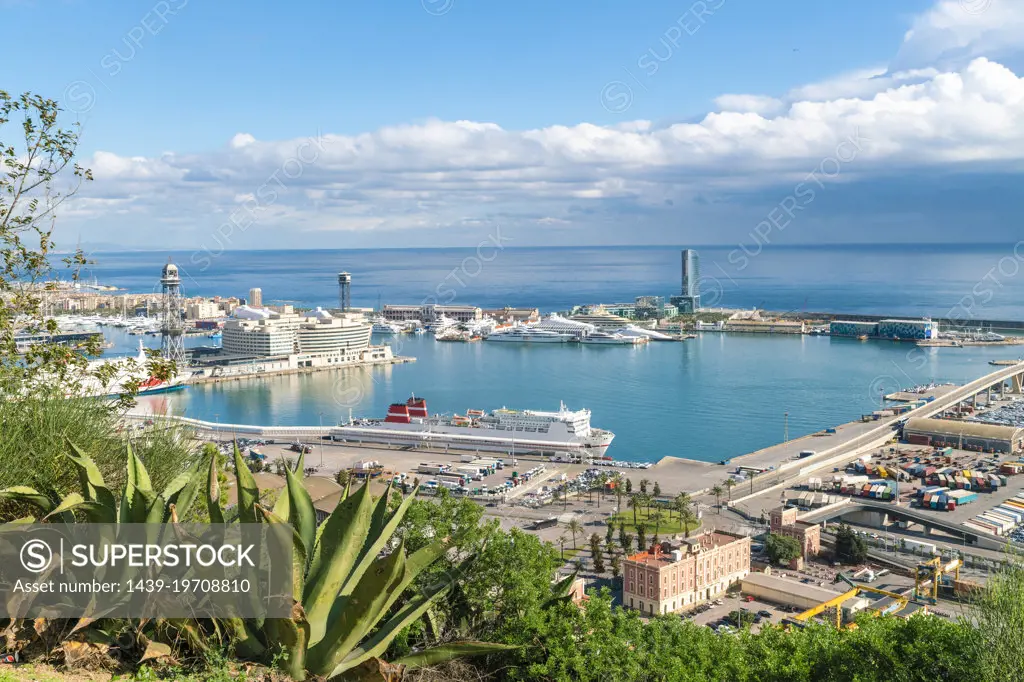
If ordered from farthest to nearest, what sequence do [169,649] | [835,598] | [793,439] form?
1. [793,439]
2. [835,598]
3. [169,649]

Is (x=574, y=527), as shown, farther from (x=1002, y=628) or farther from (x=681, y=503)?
(x=1002, y=628)

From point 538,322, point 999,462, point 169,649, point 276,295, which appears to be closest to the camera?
point 169,649

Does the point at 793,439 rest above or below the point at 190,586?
below

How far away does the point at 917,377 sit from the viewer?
2419cm

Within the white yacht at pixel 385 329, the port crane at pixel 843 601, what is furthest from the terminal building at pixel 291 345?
the port crane at pixel 843 601

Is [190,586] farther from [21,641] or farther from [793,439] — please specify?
[793,439]

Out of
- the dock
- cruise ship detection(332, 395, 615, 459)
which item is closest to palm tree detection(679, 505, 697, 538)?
cruise ship detection(332, 395, 615, 459)

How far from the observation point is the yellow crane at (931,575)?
28.0 feet

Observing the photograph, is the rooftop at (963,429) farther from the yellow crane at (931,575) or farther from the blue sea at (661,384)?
the yellow crane at (931,575)

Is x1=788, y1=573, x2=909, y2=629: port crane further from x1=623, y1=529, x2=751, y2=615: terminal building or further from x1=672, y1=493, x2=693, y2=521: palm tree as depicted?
x1=672, y1=493, x2=693, y2=521: palm tree

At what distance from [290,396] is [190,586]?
21.6 metres

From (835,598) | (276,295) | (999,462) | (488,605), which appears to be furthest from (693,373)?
(276,295)

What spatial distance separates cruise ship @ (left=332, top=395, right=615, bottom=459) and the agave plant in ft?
45.5

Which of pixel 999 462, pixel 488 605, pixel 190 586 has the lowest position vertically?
pixel 999 462
